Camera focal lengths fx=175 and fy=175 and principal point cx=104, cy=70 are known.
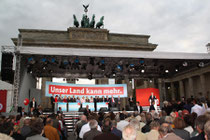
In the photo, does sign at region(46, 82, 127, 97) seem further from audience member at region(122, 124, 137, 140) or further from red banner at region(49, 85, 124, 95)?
audience member at region(122, 124, 137, 140)

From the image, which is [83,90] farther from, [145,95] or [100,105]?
[145,95]

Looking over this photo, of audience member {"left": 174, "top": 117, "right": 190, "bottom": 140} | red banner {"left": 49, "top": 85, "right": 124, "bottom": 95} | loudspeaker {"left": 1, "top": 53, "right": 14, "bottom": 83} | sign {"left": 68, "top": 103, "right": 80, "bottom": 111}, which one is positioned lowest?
sign {"left": 68, "top": 103, "right": 80, "bottom": 111}

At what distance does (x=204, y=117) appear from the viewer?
2760mm

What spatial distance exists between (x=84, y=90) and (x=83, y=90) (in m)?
0.10

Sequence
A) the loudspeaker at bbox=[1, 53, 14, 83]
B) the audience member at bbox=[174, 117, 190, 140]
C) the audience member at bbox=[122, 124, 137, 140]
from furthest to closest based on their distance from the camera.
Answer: the loudspeaker at bbox=[1, 53, 14, 83], the audience member at bbox=[174, 117, 190, 140], the audience member at bbox=[122, 124, 137, 140]

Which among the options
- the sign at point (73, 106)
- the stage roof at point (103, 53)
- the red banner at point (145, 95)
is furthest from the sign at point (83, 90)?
the stage roof at point (103, 53)

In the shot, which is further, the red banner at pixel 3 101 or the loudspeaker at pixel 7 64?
the loudspeaker at pixel 7 64

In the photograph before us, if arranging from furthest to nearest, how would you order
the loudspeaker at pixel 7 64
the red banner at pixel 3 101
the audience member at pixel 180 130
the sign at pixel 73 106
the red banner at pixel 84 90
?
the sign at pixel 73 106
the red banner at pixel 84 90
the loudspeaker at pixel 7 64
the red banner at pixel 3 101
the audience member at pixel 180 130

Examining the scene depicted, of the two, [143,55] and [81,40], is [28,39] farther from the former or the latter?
[143,55]

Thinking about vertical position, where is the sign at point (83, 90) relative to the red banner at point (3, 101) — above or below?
above

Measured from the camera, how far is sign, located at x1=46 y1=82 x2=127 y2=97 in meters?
16.8

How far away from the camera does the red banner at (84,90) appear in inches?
667

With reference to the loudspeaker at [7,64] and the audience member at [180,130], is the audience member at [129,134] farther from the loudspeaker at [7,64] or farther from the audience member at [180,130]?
the loudspeaker at [7,64]

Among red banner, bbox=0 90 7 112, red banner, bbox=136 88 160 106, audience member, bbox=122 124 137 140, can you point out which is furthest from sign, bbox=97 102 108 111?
audience member, bbox=122 124 137 140
